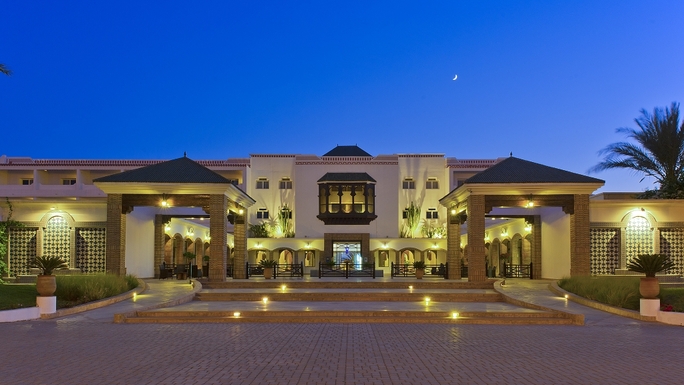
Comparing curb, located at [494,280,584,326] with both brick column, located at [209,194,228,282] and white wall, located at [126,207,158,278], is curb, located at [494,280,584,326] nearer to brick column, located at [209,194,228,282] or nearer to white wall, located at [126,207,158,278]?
brick column, located at [209,194,228,282]

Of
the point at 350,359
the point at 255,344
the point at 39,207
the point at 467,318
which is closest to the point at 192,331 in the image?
the point at 255,344

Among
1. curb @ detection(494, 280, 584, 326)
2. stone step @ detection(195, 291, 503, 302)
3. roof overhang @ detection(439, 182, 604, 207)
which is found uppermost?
roof overhang @ detection(439, 182, 604, 207)

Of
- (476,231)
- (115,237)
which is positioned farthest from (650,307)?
→ (115,237)

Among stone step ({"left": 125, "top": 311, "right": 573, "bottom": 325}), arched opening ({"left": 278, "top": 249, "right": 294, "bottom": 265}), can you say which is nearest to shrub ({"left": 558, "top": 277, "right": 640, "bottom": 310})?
stone step ({"left": 125, "top": 311, "right": 573, "bottom": 325})

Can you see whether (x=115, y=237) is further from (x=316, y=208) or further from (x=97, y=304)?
(x=316, y=208)

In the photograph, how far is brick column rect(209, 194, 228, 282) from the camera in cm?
2486

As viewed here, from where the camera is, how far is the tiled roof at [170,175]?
82.6ft

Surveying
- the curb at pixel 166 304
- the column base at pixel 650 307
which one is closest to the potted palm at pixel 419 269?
the curb at pixel 166 304

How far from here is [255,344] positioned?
1161 cm

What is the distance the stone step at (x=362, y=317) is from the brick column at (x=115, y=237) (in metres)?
10.1

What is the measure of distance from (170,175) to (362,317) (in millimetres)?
12960

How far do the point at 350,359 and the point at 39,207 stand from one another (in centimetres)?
2134

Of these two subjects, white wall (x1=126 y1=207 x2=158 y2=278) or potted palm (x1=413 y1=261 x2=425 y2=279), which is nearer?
potted palm (x1=413 y1=261 x2=425 y2=279)

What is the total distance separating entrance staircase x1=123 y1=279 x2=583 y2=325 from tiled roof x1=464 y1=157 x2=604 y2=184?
4.12 meters
